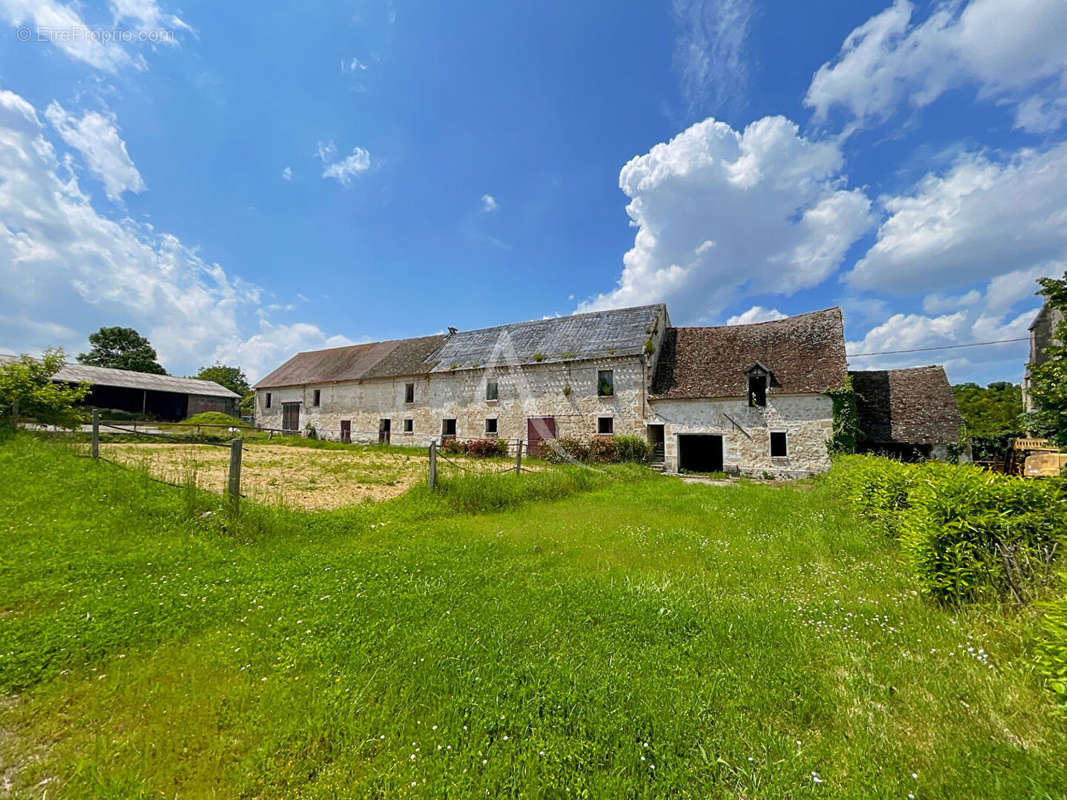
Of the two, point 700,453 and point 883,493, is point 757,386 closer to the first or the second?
point 700,453

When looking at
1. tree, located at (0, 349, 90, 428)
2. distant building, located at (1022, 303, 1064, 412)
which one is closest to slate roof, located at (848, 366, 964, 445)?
distant building, located at (1022, 303, 1064, 412)

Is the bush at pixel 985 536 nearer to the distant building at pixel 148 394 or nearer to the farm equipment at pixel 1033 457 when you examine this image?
the farm equipment at pixel 1033 457

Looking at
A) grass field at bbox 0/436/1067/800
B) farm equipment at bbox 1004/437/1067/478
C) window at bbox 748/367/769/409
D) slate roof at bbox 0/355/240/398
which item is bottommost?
grass field at bbox 0/436/1067/800

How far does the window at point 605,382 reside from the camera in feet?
66.1

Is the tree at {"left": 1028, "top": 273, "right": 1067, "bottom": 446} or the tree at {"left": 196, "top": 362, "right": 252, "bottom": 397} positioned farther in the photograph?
the tree at {"left": 196, "top": 362, "right": 252, "bottom": 397}

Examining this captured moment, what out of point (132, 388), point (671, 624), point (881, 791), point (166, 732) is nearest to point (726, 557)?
point (671, 624)

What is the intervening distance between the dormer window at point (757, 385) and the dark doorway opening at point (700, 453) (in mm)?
2529

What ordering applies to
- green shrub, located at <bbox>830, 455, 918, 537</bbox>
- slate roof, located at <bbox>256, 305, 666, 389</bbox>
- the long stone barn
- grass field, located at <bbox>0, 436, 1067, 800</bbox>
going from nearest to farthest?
grass field, located at <bbox>0, 436, 1067, 800</bbox> → green shrub, located at <bbox>830, 455, 918, 537</bbox> → the long stone barn → slate roof, located at <bbox>256, 305, 666, 389</bbox>

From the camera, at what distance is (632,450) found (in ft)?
62.1

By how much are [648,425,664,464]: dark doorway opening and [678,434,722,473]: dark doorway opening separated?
89cm

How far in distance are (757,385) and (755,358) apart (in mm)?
1629

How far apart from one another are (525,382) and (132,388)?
29285mm

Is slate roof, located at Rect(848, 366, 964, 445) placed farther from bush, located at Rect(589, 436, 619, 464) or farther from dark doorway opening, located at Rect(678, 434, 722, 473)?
bush, located at Rect(589, 436, 619, 464)

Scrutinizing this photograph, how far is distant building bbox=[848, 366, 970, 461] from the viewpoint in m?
15.5
